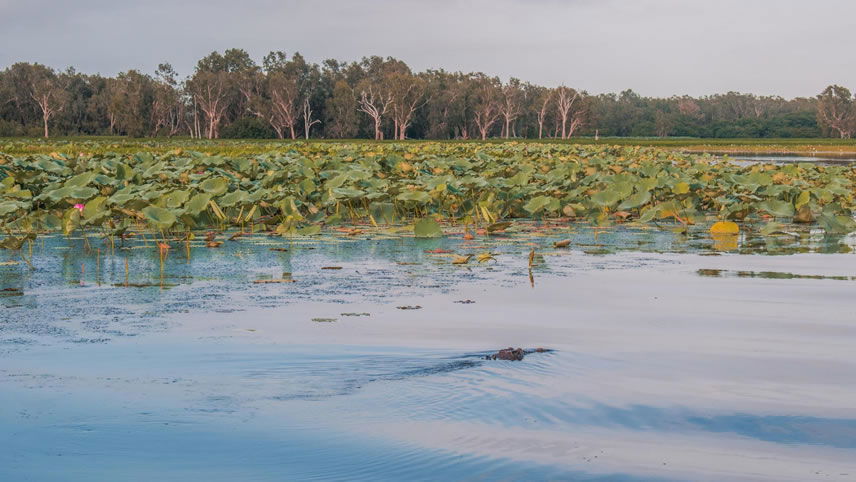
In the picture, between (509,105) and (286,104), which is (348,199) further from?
(509,105)

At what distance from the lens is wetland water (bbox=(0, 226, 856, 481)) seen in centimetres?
248

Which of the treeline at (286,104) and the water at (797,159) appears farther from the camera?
the treeline at (286,104)

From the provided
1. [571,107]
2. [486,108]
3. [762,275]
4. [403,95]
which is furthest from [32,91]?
[762,275]

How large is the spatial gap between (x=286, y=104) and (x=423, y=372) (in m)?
82.3

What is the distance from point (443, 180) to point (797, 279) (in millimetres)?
3891

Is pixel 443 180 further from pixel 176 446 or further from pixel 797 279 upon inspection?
pixel 176 446

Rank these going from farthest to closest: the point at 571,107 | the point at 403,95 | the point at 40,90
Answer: the point at 571,107
the point at 40,90
the point at 403,95

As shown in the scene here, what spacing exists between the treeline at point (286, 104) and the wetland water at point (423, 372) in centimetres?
7468

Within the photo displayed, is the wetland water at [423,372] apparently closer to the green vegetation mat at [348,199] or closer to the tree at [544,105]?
the green vegetation mat at [348,199]

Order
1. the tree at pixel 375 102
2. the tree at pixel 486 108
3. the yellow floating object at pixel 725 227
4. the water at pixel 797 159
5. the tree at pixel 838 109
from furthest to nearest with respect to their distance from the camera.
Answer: the tree at pixel 838 109 → the tree at pixel 486 108 → the tree at pixel 375 102 → the water at pixel 797 159 → the yellow floating object at pixel 725 227

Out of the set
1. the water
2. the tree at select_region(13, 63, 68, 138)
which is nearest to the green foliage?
the water

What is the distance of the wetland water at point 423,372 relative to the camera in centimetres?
248

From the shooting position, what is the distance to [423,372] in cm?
336

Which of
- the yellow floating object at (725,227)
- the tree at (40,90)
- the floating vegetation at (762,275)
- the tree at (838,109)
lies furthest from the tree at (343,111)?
the floating vegetation at (762,275)
